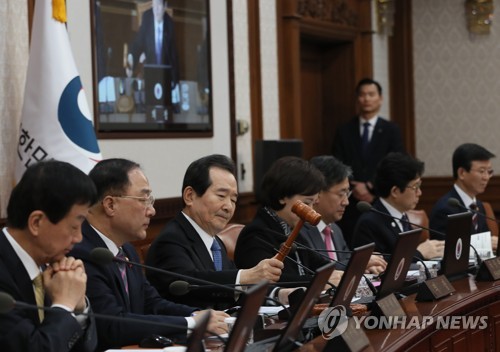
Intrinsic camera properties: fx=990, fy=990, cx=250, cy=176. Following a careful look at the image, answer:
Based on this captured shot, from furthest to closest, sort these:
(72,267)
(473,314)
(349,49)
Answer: (349,49), (473,314), (72,267)

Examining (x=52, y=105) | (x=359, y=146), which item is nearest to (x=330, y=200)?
(x=52, y=105)

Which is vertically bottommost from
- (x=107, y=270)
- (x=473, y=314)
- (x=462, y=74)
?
(x=473, y=314)

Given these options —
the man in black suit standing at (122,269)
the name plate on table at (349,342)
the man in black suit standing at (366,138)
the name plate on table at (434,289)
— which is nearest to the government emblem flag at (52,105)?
the man in black suit standing at (122,269)

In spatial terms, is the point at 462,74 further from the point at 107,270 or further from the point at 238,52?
the point at 107,270

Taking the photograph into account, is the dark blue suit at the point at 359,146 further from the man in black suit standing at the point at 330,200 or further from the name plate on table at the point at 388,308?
the name plate on table at the point at 388,308

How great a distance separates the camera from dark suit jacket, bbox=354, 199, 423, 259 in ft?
15.9

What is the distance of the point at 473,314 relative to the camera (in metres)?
3.79

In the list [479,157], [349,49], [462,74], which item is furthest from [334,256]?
[462,74]

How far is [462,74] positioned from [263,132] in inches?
97.8

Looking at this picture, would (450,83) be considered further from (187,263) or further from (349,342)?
(349,342)

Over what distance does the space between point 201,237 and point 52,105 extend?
1244 millimetres

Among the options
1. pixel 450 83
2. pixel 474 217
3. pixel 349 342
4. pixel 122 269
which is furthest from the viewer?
pixel 450 83

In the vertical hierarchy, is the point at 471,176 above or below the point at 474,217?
above

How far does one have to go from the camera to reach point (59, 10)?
4.70m
